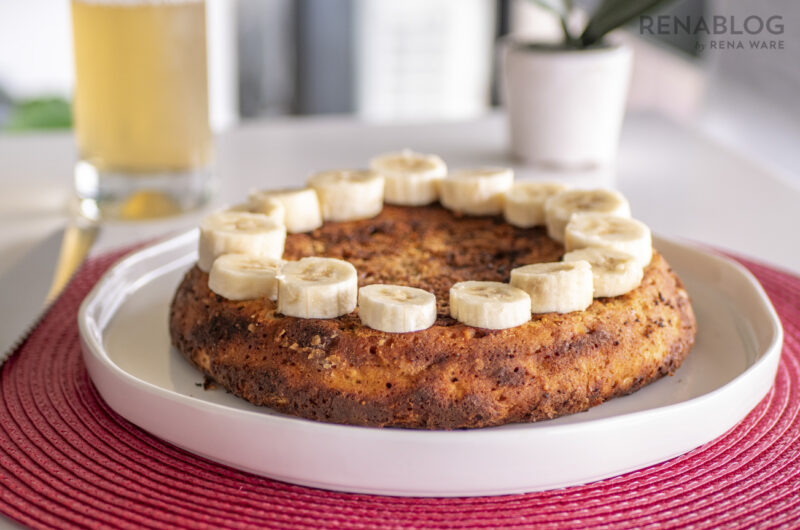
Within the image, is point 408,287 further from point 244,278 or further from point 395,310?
point 244,278

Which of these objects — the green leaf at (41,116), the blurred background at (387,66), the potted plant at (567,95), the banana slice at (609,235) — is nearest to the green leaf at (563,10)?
the potted plant at (567,95)

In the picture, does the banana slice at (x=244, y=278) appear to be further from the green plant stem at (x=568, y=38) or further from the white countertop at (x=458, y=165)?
the green plant stem at (x=568, y=38)

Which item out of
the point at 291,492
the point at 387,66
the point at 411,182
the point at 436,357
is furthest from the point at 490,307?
the point at 387,66

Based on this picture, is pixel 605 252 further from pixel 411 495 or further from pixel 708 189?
pixel 708 189

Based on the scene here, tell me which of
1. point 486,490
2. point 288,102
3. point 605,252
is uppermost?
point 605,252

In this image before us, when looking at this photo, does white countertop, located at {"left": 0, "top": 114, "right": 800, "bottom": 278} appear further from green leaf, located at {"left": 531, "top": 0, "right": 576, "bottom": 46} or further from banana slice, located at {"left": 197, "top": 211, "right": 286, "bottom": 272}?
banana slice, located at {"left": 197, "top": 211, "right": 286, "bottom": 272}

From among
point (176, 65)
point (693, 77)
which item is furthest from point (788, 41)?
point (176, 65)
